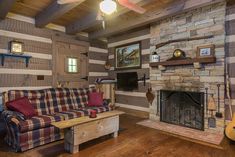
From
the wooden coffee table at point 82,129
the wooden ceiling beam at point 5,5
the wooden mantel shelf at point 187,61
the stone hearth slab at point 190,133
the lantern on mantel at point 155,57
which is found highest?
the wooden ceiling beam at point 5,5

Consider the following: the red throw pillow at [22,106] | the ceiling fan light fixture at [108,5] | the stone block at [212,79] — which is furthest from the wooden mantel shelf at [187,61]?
the red throw pillow at [22,106]

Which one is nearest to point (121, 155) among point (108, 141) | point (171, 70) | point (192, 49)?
point (108, 141)

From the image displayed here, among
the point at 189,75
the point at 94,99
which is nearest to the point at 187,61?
the point at 189,75

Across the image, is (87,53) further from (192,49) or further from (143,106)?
(192,49)

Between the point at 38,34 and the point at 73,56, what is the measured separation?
109 cm

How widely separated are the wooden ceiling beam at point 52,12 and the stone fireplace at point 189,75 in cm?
225

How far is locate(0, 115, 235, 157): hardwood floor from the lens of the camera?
7.64 feet

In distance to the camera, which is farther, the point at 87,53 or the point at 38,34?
the point at 87,53

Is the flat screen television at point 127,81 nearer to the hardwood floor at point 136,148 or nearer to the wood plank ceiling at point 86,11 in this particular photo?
the wood plank ceiling at point 86,11

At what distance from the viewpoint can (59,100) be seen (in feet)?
11.7

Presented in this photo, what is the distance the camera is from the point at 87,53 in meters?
5.00

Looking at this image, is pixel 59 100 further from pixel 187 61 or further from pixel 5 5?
pixel 187 61

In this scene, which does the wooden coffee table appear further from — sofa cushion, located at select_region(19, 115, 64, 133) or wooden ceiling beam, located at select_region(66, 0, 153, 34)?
wooden ceiling beam, located at select_region(66, 0, 153, 34)

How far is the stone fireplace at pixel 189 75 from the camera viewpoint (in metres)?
3.10
